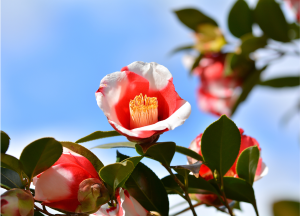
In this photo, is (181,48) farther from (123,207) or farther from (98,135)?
(123,207)

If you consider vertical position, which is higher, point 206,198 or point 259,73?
point 259,73

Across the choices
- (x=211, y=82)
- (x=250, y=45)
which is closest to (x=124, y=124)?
(x=250, y=45)

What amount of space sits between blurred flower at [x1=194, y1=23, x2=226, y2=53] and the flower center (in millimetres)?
936

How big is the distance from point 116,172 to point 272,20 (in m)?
0.97

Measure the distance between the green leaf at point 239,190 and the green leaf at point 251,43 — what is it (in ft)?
2.29

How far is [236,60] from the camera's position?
1.26 meters

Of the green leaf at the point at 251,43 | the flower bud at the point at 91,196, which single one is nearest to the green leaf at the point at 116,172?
the flower bud at the point at 91,196

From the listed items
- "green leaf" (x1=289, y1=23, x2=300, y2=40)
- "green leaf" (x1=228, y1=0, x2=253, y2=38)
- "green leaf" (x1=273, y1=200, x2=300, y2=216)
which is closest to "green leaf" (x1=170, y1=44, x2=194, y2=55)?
"green leaf" (x1=228, y1=0, x2=253, y2=38)

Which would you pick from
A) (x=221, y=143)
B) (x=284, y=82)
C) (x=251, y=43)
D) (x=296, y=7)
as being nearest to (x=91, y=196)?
(x=221, y=143)

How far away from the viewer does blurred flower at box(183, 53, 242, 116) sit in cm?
149

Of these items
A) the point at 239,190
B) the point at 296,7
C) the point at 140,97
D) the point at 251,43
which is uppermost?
the point at 296,7

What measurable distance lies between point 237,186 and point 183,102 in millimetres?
219

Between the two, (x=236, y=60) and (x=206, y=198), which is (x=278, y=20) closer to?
(x=236, y=60)

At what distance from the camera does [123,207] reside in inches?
18.5
